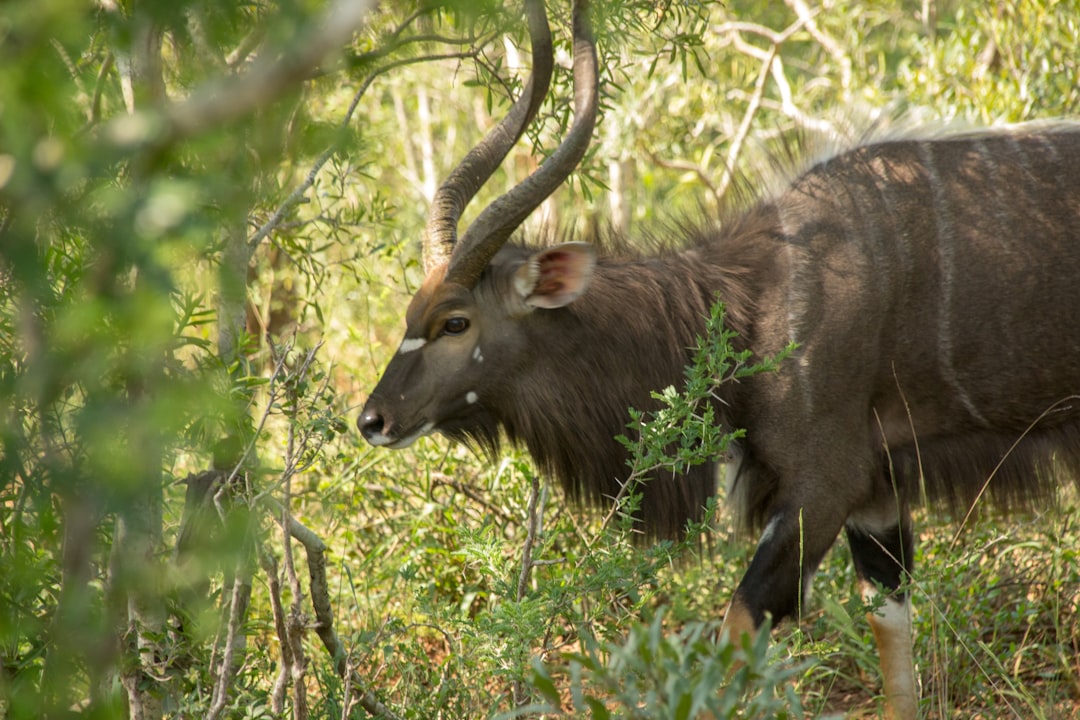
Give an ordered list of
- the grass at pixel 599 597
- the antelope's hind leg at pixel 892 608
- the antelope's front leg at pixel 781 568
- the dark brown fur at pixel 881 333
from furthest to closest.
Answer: the antelope's hind leg at pixel 892 608 → the dark brown fur at pixel 881 333 → the antelope's front leg at pixel 781 568 → the grass at pixel 599 597

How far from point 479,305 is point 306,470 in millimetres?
760

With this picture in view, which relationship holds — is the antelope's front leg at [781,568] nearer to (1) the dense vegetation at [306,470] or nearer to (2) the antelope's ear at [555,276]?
(1) the dense vegetation at [306,470]

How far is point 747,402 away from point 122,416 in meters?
2.64

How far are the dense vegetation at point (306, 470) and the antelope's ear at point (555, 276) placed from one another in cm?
43

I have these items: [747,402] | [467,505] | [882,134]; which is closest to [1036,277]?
[882,134]

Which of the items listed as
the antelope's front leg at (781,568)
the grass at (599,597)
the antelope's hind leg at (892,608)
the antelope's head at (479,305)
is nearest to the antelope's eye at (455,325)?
the antelope's head at (479,305)

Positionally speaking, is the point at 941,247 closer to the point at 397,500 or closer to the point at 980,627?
the point at 980,627

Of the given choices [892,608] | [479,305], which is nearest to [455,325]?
[479,305]

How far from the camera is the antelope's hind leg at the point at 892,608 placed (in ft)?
12.7

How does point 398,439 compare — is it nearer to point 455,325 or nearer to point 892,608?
point 455,325

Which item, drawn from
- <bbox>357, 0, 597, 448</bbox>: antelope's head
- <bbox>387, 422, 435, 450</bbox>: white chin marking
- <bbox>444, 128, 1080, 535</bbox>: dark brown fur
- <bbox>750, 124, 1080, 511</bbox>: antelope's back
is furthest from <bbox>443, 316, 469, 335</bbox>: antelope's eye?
<bbox>750, 124, 1080, 511</bbox>: antelope's back

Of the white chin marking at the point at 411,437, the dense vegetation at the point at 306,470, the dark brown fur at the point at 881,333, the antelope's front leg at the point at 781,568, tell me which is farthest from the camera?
the dark brown fur at the point at 881,333

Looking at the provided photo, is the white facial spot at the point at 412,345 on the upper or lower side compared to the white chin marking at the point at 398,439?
upper

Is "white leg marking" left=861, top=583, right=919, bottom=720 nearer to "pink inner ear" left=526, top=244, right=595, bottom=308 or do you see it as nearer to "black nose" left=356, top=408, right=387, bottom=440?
"pink inner ear" left=526, top=244, right=595, bottom=308
